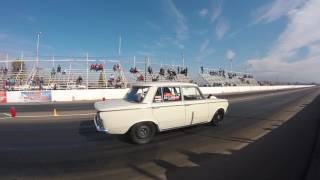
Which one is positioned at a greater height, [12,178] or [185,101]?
[185,101]

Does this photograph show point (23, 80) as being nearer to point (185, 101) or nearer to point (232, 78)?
point (185, 101)

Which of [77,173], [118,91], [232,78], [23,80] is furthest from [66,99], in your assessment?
[232,78]

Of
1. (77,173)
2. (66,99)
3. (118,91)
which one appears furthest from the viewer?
(118,91)

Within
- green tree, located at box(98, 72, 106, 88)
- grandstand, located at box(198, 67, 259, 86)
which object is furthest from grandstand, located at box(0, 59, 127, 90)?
grandstand, located at box(198, 67, 259, 86)

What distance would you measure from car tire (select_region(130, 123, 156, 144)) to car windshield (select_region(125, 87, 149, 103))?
71cm

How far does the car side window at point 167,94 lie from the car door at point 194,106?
27 cm

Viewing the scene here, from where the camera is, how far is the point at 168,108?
1008 centimetres

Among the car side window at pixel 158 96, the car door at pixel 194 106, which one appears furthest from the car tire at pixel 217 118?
the car side window at pixel 158 96

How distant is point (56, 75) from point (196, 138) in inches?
1341

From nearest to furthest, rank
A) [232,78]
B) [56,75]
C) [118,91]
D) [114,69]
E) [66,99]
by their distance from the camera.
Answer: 1. [66,99]
2. [118,91]
3. [56,75]
4. [114,69]
5. [232,78]

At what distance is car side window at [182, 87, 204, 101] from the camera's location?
35.4 ft

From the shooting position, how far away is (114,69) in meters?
44.1

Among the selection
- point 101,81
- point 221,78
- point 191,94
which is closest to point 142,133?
point 191,94

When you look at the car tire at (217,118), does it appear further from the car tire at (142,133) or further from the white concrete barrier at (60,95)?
the white concrete barrier at (60,95)
